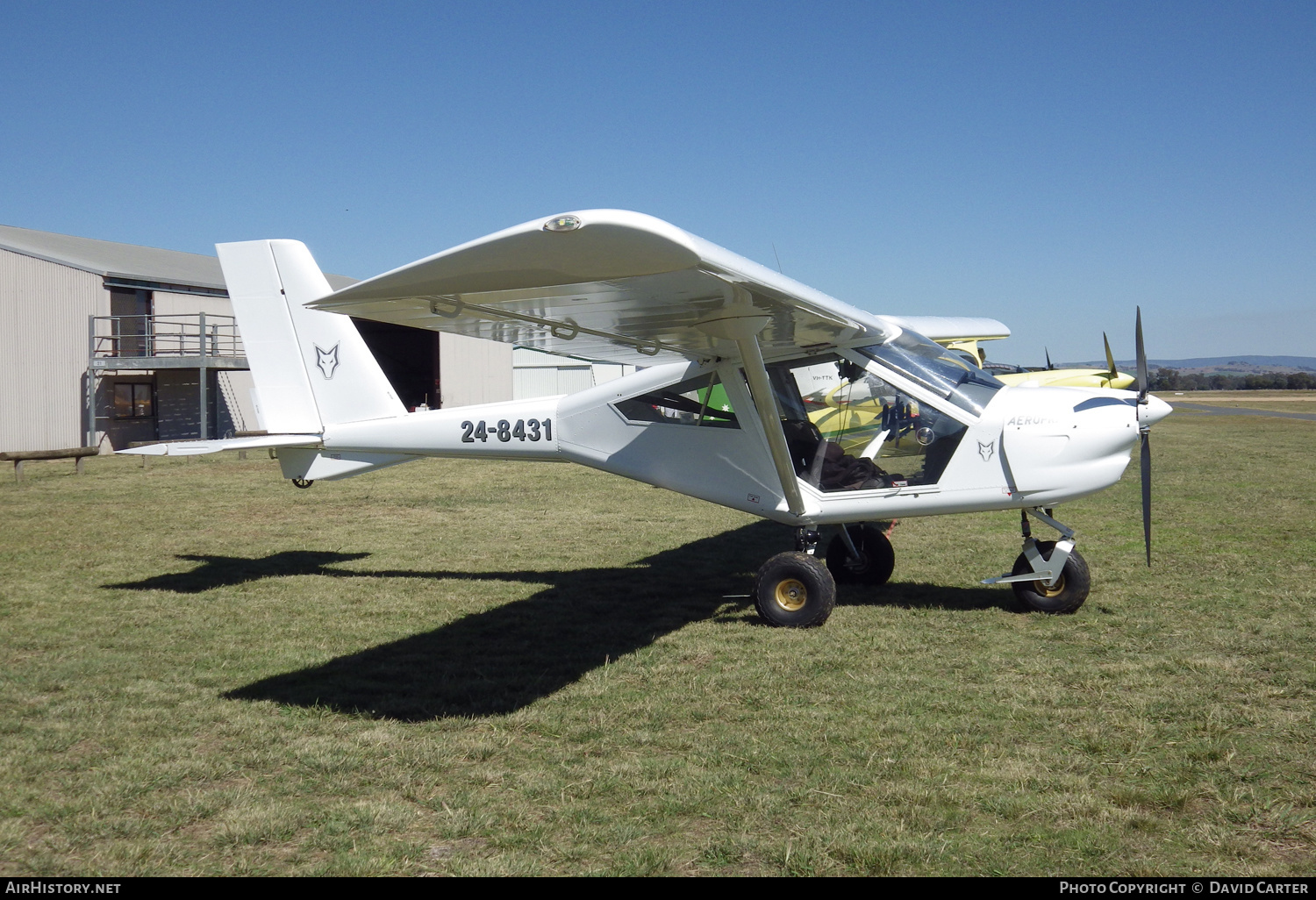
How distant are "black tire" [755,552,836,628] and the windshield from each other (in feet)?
5.30

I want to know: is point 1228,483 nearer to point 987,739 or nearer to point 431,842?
point 987,739

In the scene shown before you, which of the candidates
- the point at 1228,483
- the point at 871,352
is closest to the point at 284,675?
the point at 871,352

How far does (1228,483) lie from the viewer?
1564 centimetres

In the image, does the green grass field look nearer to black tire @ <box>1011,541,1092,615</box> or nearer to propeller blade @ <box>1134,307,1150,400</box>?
black tire @ <box>1011,541,1092,615</box>

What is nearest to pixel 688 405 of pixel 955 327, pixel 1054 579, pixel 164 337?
pixel 1054 579

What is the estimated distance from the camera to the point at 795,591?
6812 millimetres

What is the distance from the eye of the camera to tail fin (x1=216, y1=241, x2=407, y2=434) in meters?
8.74

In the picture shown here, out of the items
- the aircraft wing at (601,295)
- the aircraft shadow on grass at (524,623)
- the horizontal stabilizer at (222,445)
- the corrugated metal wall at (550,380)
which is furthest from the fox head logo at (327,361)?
the corrugated metal wall at (550,380)

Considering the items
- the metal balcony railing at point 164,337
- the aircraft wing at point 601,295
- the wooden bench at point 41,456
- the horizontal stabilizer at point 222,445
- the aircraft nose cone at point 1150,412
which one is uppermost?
the metal balcony railing at point 164,337

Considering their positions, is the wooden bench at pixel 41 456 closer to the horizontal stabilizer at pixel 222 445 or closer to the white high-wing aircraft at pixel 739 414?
the white high-wing aircraft at pixel 739 414

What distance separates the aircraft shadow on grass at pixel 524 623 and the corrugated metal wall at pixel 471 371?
24.7 m

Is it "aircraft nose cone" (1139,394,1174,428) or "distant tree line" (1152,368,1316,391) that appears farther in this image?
"distant tree line" (1152,368,1316,391)

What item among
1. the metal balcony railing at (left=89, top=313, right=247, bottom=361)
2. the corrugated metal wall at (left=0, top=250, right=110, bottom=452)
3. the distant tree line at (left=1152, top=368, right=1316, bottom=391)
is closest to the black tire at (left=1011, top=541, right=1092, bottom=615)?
the metal balcony railing at (left=89, top=313, right=247, bottom=361)

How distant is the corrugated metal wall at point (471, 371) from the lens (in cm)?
3443
